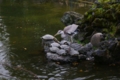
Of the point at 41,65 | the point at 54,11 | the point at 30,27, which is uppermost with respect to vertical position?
the point at 54,11

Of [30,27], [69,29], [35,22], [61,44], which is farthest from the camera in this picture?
[35,22]

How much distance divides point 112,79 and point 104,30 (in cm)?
195

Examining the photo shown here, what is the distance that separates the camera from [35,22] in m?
10.5

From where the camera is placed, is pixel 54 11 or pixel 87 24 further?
pixel 54 11

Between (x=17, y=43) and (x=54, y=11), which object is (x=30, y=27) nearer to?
(x=17, y=43)

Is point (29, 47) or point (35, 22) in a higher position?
point (35, 22)

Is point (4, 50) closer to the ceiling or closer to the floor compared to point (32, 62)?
closer to the ceiling

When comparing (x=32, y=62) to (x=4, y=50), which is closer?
(x=32, y=62)

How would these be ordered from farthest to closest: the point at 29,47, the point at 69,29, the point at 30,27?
the point at 30,27 < the point at 69,29 < the point at 29,47

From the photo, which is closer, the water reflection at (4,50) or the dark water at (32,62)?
the dark water at (32,62)

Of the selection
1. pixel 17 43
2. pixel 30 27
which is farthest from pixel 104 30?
pixel 30 27

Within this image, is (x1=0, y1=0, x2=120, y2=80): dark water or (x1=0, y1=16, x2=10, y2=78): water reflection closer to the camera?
(x1=0, y1=0, x2=120, y2=80): dark water

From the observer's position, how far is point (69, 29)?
7.55 metres

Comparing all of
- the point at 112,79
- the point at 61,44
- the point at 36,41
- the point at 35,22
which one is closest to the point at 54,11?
the point at 35,22
